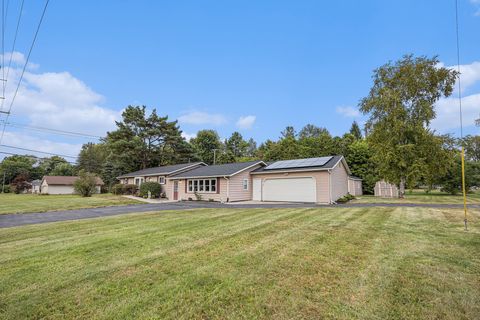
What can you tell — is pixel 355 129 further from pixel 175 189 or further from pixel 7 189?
pixel 7 189

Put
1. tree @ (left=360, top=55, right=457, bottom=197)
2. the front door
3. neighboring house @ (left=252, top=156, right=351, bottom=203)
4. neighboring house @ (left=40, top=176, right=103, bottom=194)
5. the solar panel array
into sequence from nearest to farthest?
neighboring house @ (left=252, top=156, right=351, bottom=203) < the solar panel array < tree @ (left=360, top=55, right=457, bottom=197) < the front door < neighboring house @ (left=40, top=176, right=103, bottom=194)

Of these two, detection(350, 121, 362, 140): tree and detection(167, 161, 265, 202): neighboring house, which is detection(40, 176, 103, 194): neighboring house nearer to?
detection(167, 161, 265, 202): neighboring house

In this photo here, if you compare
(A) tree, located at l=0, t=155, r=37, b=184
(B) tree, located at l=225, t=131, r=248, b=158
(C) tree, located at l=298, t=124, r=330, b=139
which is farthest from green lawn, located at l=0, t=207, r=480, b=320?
→ (A) tree, located at l=0, t=155, r=37, b=184

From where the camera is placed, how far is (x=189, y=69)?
1950cm

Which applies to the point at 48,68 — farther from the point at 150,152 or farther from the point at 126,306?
the point at 150,152

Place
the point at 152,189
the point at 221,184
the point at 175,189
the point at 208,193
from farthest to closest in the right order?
the point at 152,189 < the point at 175,189 < the point at 208,193 < the point at 221,184

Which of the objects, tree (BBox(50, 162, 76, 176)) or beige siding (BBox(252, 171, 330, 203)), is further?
tree (BBox(50, 162, 76, 176))

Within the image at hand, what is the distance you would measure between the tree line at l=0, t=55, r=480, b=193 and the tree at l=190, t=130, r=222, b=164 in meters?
→ 0.21

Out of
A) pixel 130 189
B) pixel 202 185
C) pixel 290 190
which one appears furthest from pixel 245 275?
pixel 130 189

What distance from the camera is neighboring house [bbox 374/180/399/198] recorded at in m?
27.2

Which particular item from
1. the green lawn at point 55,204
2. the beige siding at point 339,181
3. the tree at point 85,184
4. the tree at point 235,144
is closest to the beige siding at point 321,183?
the beige siding at point 339,181

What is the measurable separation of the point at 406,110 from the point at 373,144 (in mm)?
3841

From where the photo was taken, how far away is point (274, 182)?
Answer: 19.5m

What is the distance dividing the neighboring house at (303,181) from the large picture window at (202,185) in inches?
136
